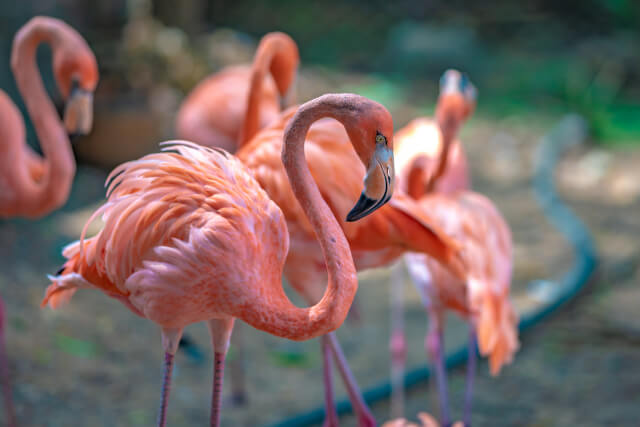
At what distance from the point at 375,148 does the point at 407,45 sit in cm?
748

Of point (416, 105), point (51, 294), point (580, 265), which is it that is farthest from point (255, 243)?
point (416, 105)

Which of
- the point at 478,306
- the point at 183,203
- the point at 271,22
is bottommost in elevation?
the point at 478,306

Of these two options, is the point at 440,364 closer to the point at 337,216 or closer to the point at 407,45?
the point at 337,216

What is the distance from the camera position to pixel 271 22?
1032 centimetres

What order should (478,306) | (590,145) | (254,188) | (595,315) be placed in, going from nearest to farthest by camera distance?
(254,188) < (478,306) < (595,315) < (590,145)

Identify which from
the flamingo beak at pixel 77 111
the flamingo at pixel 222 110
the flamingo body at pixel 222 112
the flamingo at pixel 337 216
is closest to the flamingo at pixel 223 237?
the flamingo at pixel 337 216

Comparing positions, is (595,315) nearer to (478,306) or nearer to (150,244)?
(478,306)

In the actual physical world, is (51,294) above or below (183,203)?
below

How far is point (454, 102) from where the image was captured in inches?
108

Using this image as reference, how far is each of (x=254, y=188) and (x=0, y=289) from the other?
2.57 meters

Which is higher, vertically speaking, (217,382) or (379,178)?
(379,178)

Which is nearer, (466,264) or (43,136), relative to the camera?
(466,264)

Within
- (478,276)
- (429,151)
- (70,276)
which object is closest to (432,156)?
(429,151)

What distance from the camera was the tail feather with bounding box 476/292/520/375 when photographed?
245 centimetres
